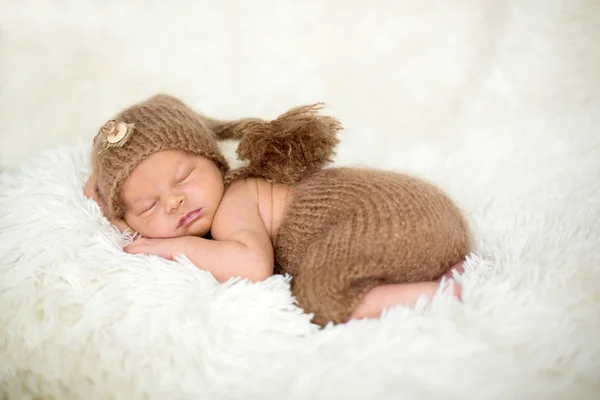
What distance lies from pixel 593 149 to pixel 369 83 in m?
0.64

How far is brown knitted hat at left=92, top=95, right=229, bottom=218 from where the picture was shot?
120cm

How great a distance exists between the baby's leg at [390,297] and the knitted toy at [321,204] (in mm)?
20

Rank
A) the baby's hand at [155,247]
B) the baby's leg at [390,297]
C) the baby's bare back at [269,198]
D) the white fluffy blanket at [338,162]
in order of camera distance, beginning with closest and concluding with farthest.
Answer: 1. the white fluffy blanket at [338,162]
2. the baby's leg at [390,297]
3. the baby's hand at [155,247]
4. the baby's bare back at [269,198]

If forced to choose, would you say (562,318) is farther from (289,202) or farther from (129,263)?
(129,263)

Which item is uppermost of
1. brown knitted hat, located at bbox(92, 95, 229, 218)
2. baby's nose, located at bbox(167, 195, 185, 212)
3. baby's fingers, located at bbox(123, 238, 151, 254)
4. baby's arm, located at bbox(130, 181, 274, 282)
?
brown knitted hat, located at bbox(92, 95, 229, 218)

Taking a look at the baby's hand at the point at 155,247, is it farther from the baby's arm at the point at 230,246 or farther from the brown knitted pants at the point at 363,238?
the brown knitted pants at the point at 363,238

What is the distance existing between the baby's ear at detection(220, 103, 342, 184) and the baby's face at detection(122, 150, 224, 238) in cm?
12

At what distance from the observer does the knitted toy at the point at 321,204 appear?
106 centimetres

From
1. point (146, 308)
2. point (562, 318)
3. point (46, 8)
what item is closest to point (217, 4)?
point (46, 8)

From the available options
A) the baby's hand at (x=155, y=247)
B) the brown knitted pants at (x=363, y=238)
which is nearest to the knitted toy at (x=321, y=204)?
the brown knitted pants at (x=363, y=238)

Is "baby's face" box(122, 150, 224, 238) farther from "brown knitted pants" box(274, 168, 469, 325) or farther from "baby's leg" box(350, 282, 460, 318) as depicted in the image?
"baby's leg" box(350, 282, 460, 318)

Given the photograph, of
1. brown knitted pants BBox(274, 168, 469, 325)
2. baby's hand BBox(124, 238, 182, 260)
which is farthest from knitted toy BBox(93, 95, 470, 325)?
baby's hand BBox(124, 238, 182, 260)

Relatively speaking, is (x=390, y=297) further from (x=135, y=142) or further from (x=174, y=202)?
(x=135, y=142)

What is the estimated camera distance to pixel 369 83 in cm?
165
